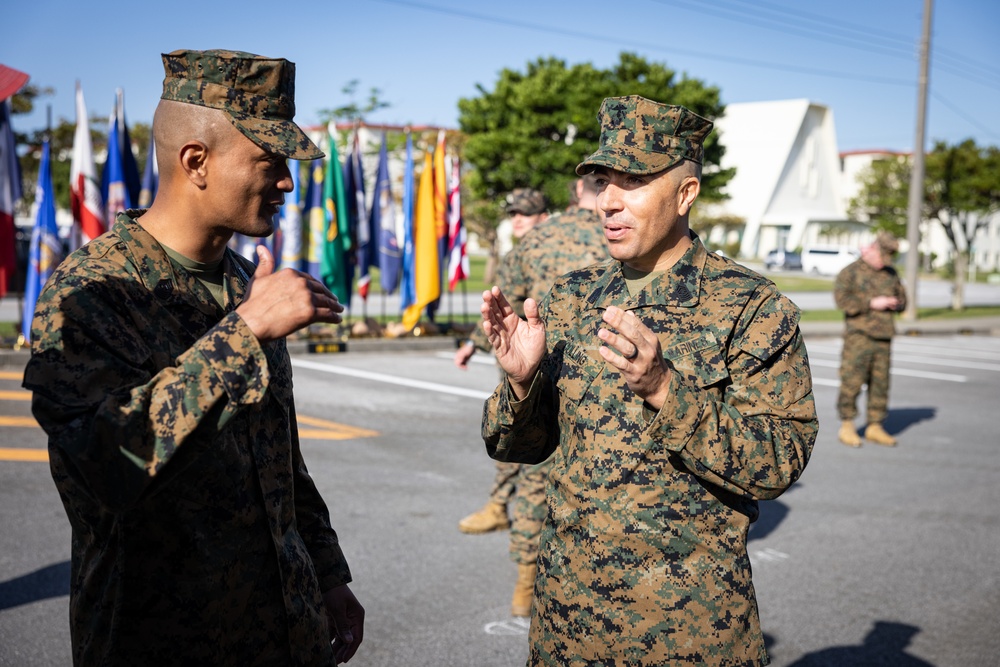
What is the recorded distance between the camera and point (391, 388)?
1134 centimetres

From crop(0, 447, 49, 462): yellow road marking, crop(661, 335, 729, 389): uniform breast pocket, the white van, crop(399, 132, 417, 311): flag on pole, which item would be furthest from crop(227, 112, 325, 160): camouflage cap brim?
the white van

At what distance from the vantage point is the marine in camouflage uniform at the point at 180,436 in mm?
1805

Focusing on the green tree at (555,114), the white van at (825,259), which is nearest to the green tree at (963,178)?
the green tree at (555,114)

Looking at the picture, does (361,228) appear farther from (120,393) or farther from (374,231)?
(120,393)

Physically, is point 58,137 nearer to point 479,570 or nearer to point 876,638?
point 479,570

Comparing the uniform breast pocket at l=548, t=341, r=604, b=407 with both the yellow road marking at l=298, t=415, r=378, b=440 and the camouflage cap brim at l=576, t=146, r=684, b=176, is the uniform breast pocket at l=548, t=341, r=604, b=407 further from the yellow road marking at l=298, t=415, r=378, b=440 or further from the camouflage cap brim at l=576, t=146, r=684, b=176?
the yellow road marking at l=298, t=415, r=378, b=440

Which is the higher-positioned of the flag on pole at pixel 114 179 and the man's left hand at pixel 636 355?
the flag on pole at pixel 114 179

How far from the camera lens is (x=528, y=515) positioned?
4.91 meters

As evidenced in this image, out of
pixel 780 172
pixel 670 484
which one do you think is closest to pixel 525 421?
pixel 670 484

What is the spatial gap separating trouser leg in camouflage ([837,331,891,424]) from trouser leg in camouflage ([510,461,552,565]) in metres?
5.59

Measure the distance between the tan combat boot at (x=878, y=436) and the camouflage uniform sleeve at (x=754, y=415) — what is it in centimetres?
747

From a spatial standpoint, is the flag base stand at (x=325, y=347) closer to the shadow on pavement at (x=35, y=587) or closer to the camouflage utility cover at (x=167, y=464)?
the shadow on pavement at (x=35, y=587)

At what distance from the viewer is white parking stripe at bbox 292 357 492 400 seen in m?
11.2

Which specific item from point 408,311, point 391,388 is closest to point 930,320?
point 408,311
